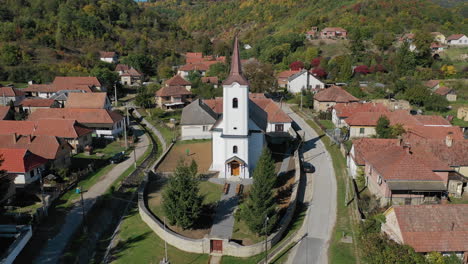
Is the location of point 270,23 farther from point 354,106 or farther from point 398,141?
point 398,141

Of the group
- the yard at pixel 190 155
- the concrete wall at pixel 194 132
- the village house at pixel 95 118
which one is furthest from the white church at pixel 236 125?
the village house at pixel 95 118

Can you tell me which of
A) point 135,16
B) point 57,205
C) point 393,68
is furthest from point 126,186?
point 135,16

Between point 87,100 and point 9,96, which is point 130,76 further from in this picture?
point 87,100

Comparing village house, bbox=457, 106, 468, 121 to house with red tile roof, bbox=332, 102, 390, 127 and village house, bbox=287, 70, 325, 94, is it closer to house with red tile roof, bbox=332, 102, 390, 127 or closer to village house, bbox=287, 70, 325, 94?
house with red tile roof, bbox=332, 102, 390, 127

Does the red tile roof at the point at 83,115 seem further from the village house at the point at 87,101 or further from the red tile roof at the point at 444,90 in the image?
the red tile roof at the point at 444,90

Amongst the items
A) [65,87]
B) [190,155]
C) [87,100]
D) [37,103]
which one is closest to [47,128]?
[87,100]

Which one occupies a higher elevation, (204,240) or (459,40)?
(459,40)
